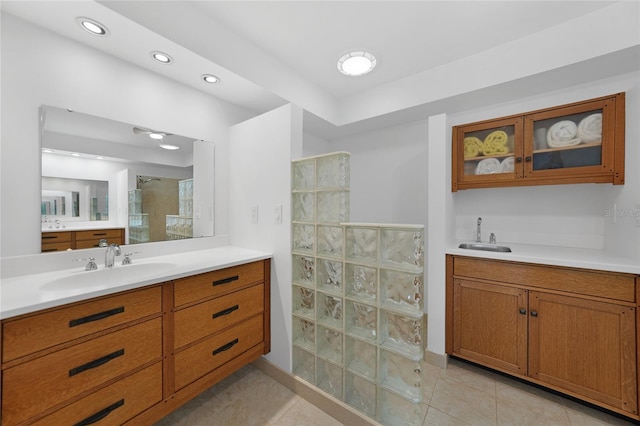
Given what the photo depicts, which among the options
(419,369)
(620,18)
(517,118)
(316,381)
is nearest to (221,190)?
(316,381)

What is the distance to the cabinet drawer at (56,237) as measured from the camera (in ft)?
4.67

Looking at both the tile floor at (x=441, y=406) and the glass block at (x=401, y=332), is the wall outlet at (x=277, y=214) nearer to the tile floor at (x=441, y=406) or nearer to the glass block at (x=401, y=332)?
the glass block at (x=401, y=332)

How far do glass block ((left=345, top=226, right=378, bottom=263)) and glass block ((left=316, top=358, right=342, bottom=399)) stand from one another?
2.50 feet

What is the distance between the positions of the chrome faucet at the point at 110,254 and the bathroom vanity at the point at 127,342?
8 centimetres

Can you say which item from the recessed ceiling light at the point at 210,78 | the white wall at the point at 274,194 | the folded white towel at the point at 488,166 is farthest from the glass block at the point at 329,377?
the recessed ceiling light at the point at 210,78

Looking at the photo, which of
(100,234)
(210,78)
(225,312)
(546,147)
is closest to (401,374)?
(225,312)

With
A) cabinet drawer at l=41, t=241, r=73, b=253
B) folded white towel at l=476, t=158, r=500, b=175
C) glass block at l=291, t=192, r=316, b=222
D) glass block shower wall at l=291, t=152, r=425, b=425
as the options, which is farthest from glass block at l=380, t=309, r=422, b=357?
cabinet drawer at l=41, t=241, r=73, b=253

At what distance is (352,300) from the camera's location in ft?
5.19

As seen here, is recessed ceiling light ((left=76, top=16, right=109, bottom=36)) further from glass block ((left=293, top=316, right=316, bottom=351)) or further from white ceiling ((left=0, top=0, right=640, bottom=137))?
glass block ((left=293, top=316, right=316, bottom=351))

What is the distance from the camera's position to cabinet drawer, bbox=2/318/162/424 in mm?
925

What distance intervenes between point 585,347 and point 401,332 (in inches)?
48.7

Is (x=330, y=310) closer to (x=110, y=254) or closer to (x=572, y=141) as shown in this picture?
(x=110, y=254)

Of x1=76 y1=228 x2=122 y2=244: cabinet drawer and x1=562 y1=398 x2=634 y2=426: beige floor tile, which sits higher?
x1=76 y1=228 x2=122 y2=244: cabinet drawer

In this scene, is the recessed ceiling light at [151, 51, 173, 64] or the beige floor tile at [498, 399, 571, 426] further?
the recessed ceiling light at [151, 51, 173, 64]
